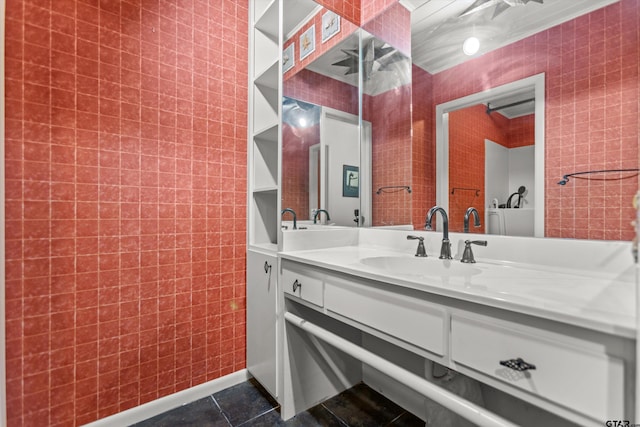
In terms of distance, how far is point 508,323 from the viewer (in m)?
0.69

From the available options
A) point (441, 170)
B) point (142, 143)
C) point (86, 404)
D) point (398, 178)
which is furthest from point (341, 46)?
point (86, 404)

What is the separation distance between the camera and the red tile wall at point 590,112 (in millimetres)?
903

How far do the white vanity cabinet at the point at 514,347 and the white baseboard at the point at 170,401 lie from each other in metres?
1.11

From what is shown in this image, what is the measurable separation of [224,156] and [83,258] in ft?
2.70

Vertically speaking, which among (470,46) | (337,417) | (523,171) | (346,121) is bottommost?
(337,417)

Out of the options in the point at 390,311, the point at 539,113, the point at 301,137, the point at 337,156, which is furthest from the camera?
the point at 337,156

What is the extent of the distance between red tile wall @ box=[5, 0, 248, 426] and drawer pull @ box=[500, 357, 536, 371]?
1.43 meters

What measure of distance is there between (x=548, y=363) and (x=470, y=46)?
124cm

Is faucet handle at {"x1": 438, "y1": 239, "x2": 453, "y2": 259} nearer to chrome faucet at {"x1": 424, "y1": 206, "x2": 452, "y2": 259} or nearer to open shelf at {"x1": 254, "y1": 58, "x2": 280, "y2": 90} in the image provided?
chrome faucet at {"x1": 424, "y1": 206, "x2": 452, "y2": 259}

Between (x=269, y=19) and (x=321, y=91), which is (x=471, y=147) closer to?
(x=321, y=91)

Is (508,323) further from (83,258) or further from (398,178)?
(83,258)

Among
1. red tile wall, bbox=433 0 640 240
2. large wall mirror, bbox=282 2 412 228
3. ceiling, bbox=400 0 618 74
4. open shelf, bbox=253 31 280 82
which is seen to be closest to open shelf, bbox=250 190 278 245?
large wall mirror, bbox=282 2 412 228

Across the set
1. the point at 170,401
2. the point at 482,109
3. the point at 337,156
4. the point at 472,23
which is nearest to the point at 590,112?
the point at 482,109

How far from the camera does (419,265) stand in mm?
1293
